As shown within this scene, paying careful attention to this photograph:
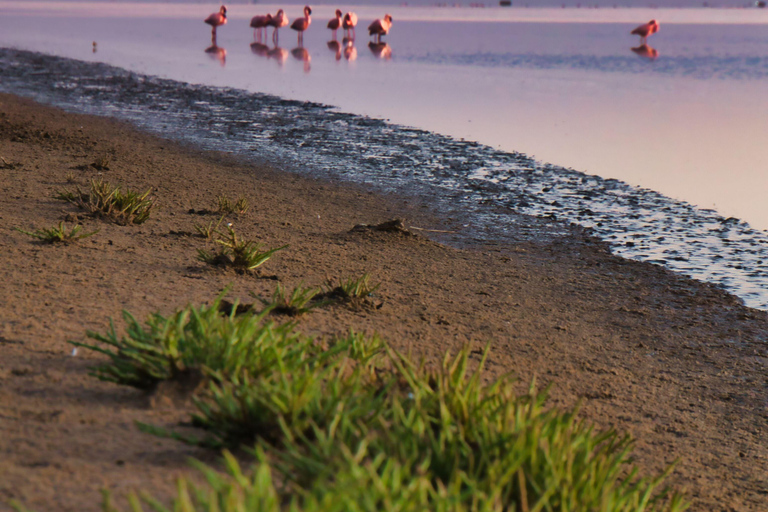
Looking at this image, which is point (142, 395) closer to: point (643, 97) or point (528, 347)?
point (528, 347)

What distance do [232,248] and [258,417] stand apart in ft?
10.7

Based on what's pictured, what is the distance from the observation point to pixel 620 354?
5680 millimetres

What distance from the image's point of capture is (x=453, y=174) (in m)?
11.7

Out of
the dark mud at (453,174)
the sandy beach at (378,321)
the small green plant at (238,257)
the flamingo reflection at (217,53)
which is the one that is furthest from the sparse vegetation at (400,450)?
the flamingo reflection at (217,53)

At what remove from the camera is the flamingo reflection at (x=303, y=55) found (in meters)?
30.0

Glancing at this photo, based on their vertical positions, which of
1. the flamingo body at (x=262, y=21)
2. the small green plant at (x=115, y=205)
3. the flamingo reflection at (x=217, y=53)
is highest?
the flamingo body at (x=262, y=21)

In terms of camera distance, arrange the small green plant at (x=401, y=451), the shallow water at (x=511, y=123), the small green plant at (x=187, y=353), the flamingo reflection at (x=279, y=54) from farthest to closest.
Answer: the flamingo reflection at (x=279, y=54) < the shallow water at (x=511, y=123) < the small green plant at (x=187, y=353) < the small green plant at (x=401, y=451)

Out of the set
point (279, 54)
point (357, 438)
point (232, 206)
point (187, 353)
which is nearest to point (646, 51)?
point (279, 54)

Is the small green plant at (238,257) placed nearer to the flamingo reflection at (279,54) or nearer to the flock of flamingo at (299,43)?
the flamingo reflection at (279,54)

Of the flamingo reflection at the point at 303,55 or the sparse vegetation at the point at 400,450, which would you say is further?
the flamingo reflection at the point at 303,55

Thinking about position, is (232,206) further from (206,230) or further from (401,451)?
(401,451)

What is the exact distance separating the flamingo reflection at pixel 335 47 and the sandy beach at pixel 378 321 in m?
26.8

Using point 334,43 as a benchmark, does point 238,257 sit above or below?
below

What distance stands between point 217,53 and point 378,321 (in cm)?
3136
